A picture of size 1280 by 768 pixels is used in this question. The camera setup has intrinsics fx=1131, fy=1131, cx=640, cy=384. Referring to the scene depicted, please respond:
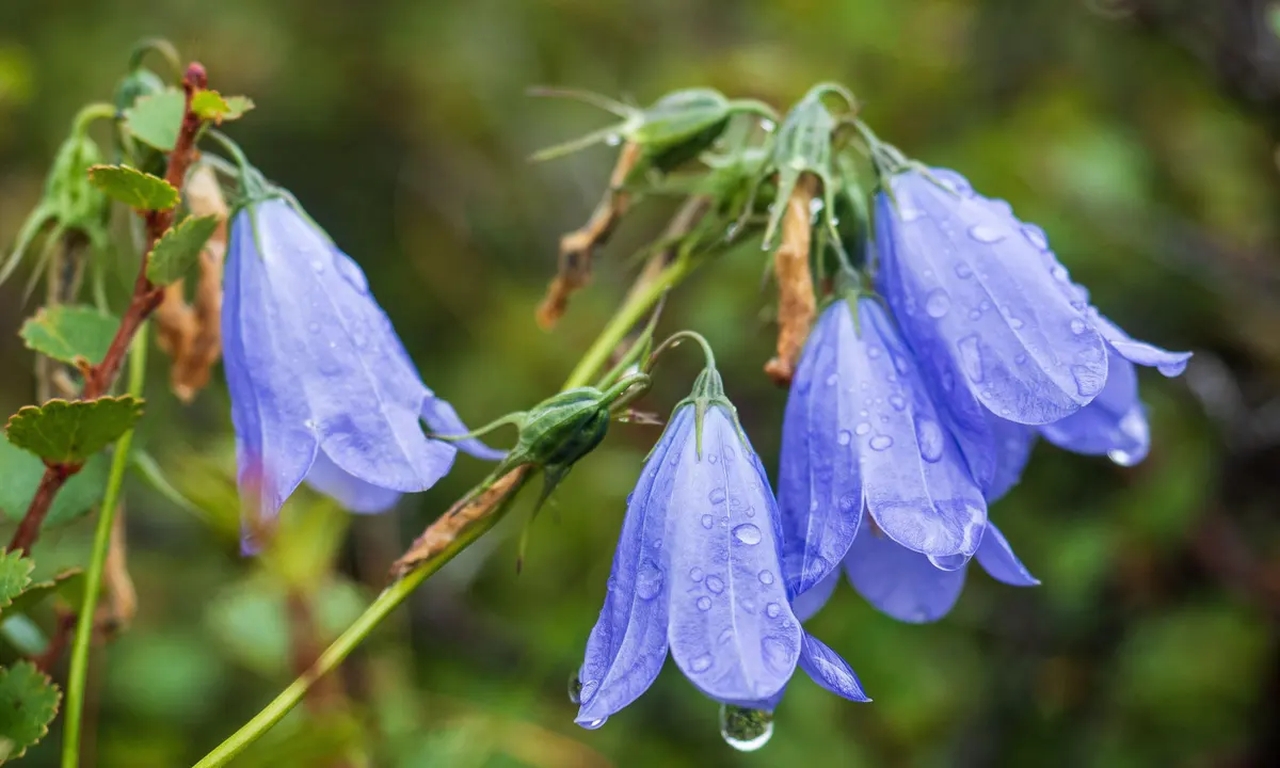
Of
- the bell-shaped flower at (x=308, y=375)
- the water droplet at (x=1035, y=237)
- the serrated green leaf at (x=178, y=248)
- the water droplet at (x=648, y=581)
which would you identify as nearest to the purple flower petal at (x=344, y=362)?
the bell-shaped flower at (x=308, y=375)

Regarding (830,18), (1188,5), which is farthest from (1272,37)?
(830,18)

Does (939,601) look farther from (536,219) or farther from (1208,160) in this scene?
(536,219)

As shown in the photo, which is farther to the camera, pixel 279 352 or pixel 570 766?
pixel 570 766

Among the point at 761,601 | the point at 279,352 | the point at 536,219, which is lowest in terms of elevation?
the point at 536,219

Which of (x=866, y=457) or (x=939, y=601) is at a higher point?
(x=866, y=457)

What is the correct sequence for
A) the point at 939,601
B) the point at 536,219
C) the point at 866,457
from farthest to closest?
1. the point at 536,219
2. the point at 939,601
3. the point at 866,457

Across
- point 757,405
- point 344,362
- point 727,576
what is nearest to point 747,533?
point 727,576

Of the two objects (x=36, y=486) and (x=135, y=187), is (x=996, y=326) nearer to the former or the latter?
(x=135, y=187)
